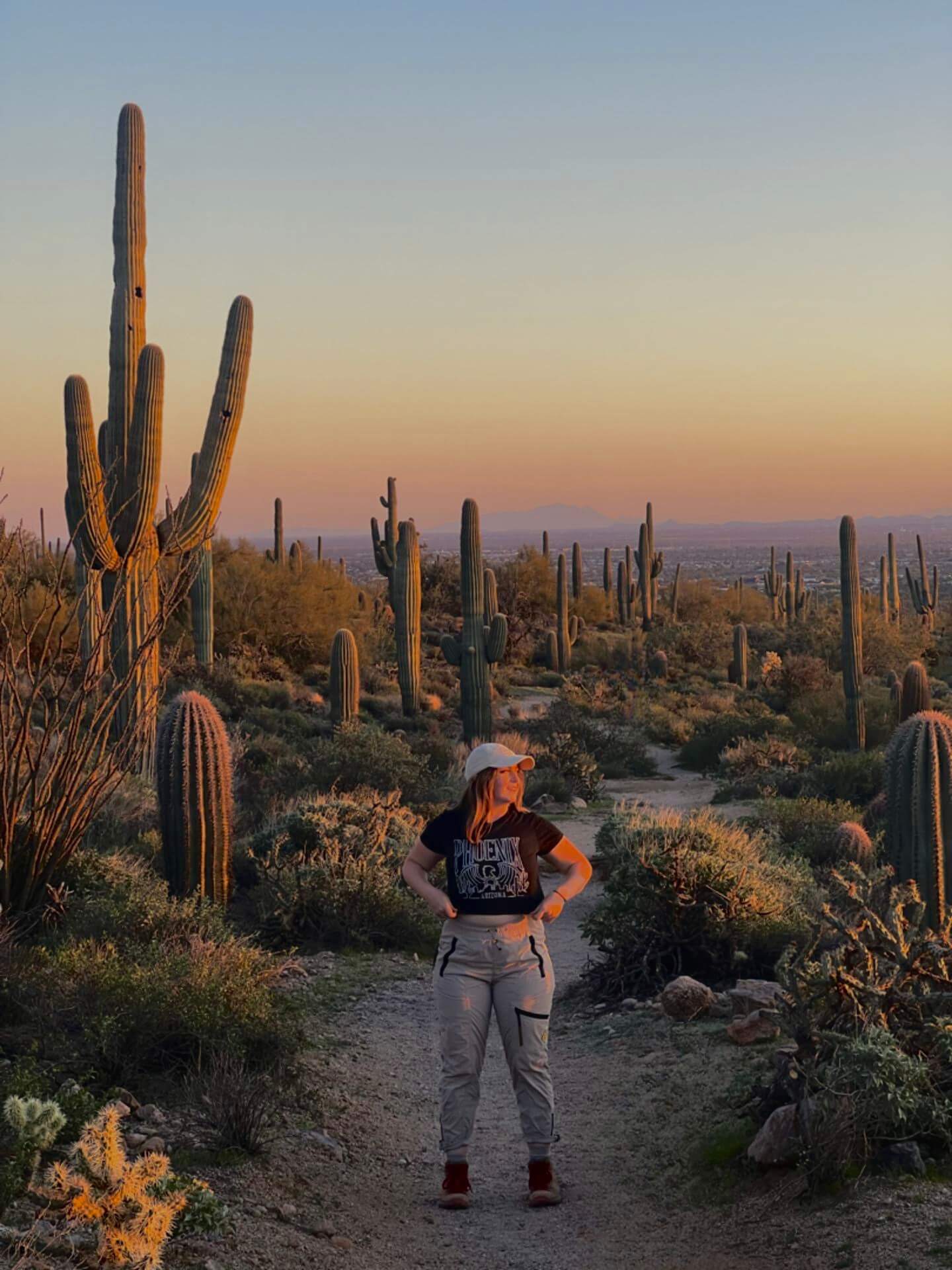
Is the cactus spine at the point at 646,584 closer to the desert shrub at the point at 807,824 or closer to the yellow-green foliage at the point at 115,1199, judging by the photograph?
the desert shrub at the point at 807,824

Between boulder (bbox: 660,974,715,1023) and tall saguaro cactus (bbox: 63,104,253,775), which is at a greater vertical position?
tall saguaro cactus (bbox: 63,104,253,775)

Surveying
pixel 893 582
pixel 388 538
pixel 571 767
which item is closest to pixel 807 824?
pixel 571 767

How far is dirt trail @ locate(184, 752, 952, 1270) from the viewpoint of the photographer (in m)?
4.77

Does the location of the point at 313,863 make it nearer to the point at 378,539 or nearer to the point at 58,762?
the point at 58,762

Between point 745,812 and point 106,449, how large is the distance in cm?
888

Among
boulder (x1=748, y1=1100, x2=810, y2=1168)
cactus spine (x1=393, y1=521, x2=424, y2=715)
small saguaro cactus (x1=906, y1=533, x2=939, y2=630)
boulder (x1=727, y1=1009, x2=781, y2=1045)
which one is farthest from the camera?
small saguaro cactus (x1=906, y1=533, x2=939, y2=630)

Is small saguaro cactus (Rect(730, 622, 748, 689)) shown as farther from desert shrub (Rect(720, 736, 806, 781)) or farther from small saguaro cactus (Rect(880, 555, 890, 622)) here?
desert shrub (Rect(720, 736, 806, 781))

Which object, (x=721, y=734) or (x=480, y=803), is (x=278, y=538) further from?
(x=480, y=803)

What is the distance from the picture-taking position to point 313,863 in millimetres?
9938

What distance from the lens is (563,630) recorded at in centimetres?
3628

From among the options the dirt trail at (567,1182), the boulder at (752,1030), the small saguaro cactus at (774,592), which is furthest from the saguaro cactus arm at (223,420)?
the small saguaro cactus at (774,592)

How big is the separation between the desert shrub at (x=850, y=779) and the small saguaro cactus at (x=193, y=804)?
9.41 meters

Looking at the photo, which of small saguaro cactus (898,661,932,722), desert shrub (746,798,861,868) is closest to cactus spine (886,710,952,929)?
desert shrub (746,798,861,868)

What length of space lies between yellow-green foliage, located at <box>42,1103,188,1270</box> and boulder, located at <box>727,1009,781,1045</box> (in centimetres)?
370
